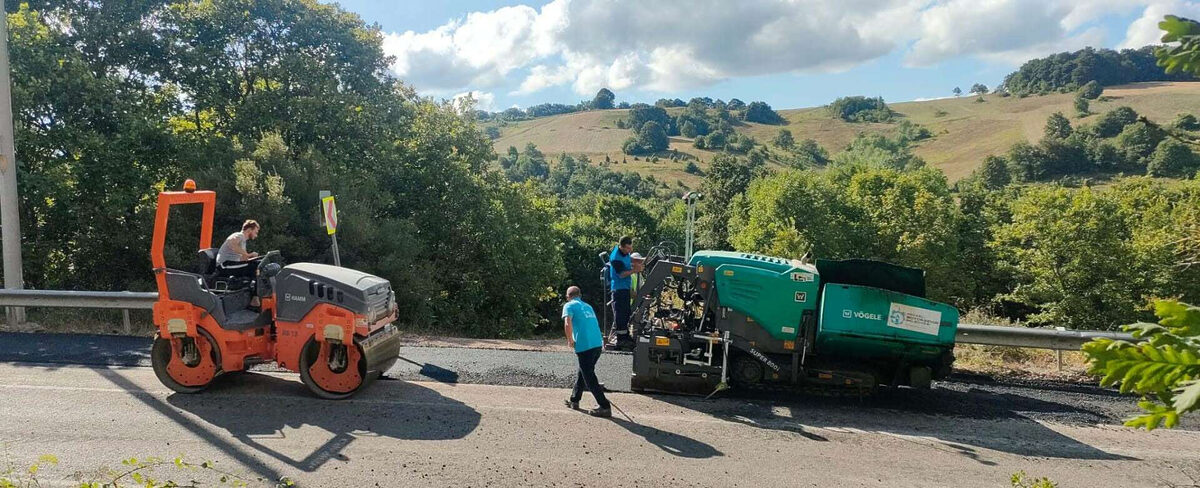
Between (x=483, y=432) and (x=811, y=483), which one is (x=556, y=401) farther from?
(x=811, y=483)

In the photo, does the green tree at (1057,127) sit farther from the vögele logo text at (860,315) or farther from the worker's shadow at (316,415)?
the worker's shadow at (316,415)

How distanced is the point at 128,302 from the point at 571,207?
53.4m

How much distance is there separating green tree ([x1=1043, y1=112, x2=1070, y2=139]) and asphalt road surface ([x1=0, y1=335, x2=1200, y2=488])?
319ft

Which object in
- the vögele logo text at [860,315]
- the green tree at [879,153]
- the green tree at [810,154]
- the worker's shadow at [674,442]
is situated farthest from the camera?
the green tree at [810,154]

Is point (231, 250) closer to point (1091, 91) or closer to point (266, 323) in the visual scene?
point (266, 323)

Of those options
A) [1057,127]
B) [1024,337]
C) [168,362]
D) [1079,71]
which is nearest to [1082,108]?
[1057,127]

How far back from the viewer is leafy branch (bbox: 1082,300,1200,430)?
1.52 metres

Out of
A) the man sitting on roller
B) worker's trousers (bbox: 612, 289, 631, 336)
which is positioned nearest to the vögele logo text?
worker's trousers (bbox: 612, 289, 631, 336)

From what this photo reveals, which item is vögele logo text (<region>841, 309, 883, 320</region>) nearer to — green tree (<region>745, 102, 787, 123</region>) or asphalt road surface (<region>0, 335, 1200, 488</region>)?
asphalt road surface (<region>0, 335, 1200, 488</region>)

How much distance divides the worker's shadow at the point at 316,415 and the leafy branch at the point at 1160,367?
246 inches

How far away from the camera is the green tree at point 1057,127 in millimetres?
90562

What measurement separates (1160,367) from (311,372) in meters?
8.15

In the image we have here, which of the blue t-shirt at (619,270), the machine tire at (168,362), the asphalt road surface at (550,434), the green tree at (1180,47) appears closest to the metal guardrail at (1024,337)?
the asphalt road surface at (550,434)

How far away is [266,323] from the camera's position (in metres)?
8.32
